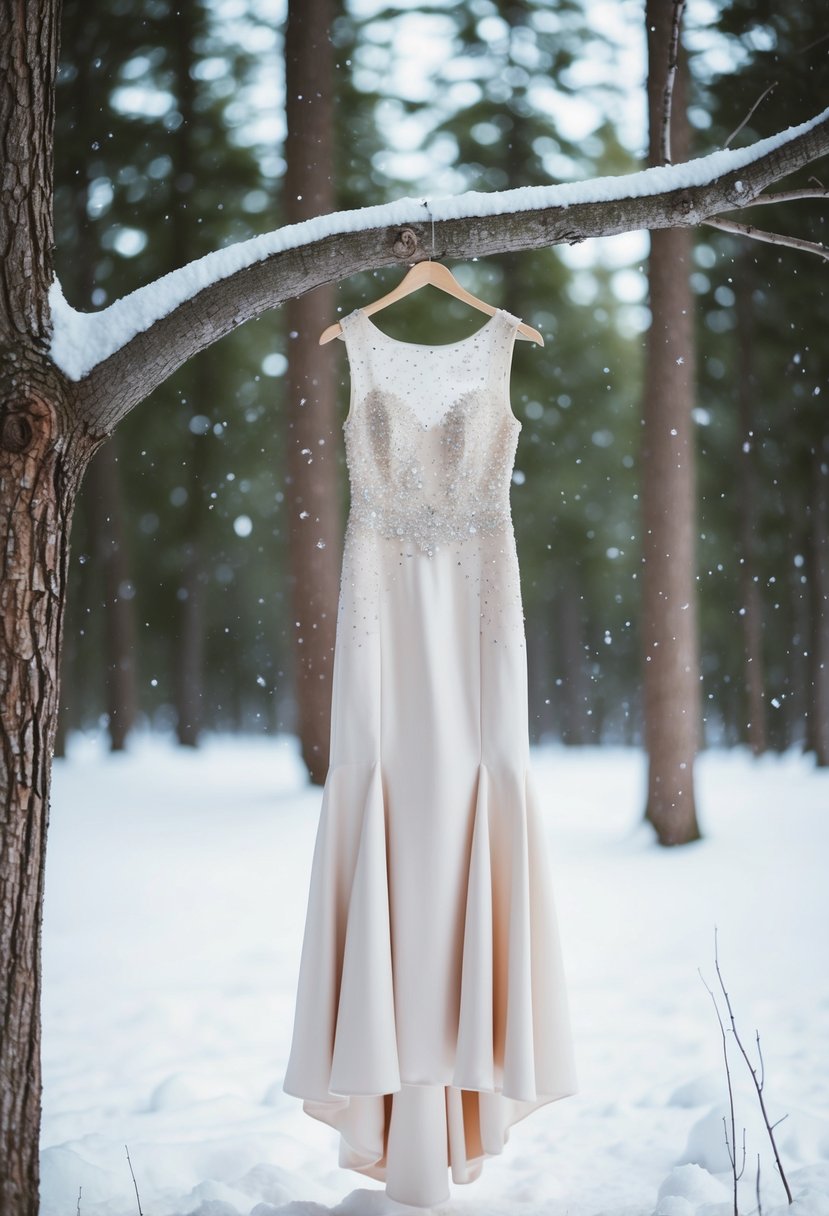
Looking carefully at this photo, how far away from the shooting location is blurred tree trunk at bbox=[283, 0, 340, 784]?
5289 millimetres

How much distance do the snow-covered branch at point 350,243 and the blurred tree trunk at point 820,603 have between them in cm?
637

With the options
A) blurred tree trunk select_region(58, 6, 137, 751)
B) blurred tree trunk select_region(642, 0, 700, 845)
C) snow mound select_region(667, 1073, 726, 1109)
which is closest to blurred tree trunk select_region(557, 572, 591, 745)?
blurred tree trunk select_region(58, 6, 137, 751)

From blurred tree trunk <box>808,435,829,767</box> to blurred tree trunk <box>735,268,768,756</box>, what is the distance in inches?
18.7

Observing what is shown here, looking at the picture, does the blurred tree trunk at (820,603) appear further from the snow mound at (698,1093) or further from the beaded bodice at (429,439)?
the beaded bodice at (429,439)

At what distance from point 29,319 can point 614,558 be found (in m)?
9.61

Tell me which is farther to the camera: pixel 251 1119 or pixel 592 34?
pixel 592 34

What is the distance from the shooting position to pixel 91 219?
7871 millimetres

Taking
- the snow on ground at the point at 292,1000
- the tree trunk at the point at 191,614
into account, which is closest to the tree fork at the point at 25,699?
the snow on ground at the point at 292,1000

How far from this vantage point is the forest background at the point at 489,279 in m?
6.50

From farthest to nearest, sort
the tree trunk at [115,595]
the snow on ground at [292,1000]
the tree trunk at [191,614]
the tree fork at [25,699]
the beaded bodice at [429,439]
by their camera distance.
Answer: the tree trunk at [191,614], the tree trunk at [115,595], the snow on ground at [292,1000], the beaded bodice at [429,439], the tree fork at [25,699]

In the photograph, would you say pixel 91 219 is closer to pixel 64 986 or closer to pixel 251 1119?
pixel 64 986

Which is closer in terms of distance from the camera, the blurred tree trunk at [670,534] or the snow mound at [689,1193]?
the snow mound at [689,1193]

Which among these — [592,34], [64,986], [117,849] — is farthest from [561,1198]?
[592,34]

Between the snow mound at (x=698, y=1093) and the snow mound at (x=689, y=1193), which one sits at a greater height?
the snow mound at (x=689, y=1193)
